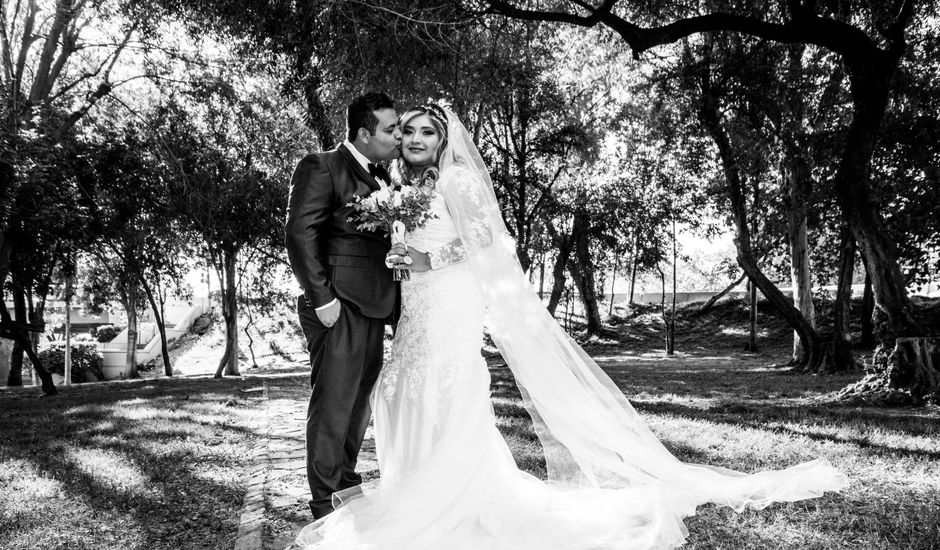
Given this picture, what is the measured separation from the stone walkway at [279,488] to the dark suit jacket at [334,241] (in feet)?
4.37

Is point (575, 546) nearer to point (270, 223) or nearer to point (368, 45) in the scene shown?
Answer: point (368, 45)

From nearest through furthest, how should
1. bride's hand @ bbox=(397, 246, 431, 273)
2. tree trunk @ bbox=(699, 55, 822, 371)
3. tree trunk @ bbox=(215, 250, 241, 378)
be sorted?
bride's hand @ bbox=(397, 246, 431, 273)
tree trunk @ bbox=(699, 55, 822, 371)
tree trunk @ bbox=(215, 250, 241, 378)

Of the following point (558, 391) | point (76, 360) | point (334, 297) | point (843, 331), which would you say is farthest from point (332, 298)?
point (76, 360)

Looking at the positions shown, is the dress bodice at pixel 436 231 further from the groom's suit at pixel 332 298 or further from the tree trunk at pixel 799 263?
the tree trunk at pixel 799 263

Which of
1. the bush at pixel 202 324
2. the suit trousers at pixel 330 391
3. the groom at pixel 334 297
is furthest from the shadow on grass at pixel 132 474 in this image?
the bush at pixel 202 324

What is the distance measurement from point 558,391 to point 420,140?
171 cm

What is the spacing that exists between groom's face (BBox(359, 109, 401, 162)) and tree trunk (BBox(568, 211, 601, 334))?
591 inches

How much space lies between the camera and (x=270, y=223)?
17.5 m

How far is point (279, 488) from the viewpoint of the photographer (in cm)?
448

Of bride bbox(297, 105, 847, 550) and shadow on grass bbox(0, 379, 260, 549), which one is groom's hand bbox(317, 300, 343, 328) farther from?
shadow on grass bbox(0, 379, 260, 549)

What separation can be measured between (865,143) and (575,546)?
7580 millimetres

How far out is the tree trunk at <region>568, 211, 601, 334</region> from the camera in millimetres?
18562

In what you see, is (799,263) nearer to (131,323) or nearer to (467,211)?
(467,211)

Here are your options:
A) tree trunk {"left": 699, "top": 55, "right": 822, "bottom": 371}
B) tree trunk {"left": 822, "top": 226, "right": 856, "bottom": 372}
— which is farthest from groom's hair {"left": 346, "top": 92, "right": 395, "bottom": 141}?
tree trunk {"left": 822, "top": 226, "right": 856, "bottom": 372}
